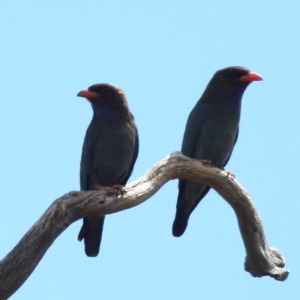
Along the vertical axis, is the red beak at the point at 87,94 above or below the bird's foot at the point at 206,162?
above

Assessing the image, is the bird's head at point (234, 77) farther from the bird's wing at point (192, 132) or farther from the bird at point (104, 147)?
the bird at point (104, 147)

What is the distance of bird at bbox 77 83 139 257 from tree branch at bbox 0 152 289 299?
110cm

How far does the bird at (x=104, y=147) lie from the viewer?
9.62 meters

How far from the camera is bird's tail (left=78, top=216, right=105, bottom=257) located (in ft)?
31.2

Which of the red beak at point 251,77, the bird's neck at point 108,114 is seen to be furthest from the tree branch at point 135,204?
the red beak at point 251,77

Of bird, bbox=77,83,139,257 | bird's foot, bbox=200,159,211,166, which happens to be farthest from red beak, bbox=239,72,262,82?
bird, bbox=77,83,139,257

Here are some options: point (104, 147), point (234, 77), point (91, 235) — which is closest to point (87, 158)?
point (104, 147)

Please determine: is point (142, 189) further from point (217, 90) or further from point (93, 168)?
point (217, 90)

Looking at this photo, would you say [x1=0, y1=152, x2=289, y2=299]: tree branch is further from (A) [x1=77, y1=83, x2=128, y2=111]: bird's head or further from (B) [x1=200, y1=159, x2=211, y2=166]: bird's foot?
(A) [x1=77, y1=83, x2=128, y2=111]: bird's head

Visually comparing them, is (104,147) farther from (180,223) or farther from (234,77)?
(234,77)

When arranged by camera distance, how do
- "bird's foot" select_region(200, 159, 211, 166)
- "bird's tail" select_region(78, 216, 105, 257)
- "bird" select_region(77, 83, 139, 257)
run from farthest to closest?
"bird" select_region(77, 83, 139, 257) < "bird's tail" select_region(78, 216, 105, 257) < "bird's foot" select_region(200, 159, 211, 166)

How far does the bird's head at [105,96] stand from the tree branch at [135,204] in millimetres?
1403

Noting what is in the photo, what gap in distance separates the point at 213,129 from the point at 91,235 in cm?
197

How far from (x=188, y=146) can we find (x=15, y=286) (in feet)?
11.7
